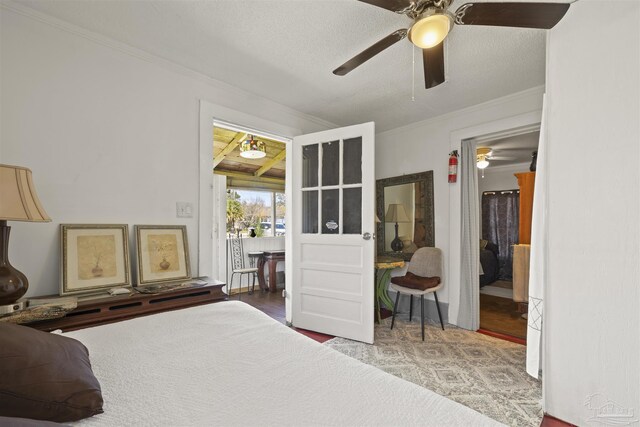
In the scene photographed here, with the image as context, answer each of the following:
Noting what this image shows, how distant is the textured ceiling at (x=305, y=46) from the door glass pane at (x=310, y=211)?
3.26ft

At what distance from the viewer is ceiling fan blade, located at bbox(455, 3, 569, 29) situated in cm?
126

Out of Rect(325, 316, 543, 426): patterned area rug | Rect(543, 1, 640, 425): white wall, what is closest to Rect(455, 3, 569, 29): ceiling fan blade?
Rect(543, 1, 640, 425): white wall

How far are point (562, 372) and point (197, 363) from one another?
6.67 feet

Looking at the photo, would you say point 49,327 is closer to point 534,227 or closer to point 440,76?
point 440,76

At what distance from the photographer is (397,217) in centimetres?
378

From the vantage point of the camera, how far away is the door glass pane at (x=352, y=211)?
2879 mm

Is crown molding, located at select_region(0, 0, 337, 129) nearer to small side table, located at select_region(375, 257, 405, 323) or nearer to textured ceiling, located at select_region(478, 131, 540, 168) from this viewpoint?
small side table, located at select_region(375, 257, 405, 323)

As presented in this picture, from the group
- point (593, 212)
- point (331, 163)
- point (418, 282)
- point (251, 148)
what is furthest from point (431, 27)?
point (251, 148)

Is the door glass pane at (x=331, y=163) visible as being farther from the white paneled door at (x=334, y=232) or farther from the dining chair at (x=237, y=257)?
the dining chair at (x=237, y=257)

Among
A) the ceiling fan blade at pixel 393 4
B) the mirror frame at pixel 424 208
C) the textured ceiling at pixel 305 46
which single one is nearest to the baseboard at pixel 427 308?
the mirror frame at pixel 424 208

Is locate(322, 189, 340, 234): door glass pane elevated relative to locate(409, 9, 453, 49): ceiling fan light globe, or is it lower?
lower

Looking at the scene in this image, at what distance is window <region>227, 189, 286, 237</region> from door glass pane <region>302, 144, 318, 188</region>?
2.34 metres

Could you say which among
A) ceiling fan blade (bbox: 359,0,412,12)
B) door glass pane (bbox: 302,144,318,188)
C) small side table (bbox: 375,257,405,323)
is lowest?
small side table (bbox: 375,257,405,323)

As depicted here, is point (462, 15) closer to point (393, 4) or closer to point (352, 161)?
point (393, 4)
